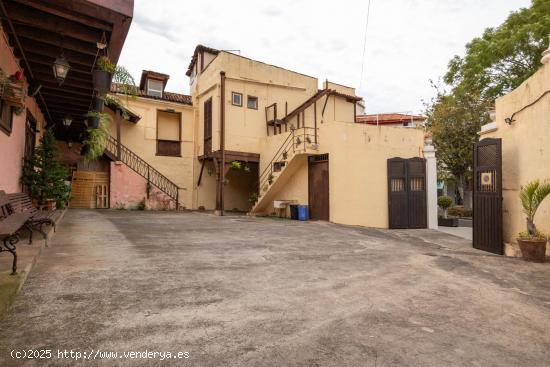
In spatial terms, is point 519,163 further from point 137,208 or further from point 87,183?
point 87,183

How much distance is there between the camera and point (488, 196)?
7695mm

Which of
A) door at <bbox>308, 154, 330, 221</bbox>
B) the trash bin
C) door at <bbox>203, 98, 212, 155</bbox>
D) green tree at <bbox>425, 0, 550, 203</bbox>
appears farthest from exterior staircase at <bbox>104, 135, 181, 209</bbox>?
green tree at <bbox>425, 0, 550, 203</bbox>

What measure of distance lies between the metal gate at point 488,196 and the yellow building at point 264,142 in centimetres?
454

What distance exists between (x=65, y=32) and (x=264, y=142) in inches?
473

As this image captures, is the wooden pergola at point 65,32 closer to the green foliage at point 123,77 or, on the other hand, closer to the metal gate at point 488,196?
the green foliage at point 123,77

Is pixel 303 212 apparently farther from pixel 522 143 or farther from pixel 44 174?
pixel 44 174

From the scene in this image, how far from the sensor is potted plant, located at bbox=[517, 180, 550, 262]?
6301 mm

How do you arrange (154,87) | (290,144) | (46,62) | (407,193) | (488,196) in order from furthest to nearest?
(154,87) < (290,144) < (407,193) < (488,196) < (46,62)

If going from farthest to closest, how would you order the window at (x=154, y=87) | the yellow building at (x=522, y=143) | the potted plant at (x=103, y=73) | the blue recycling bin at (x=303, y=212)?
the window at (x=154, y=87)
the blue recycling bin at (x=303, y=212)
the yellow building at (x=522, y=143)
the potted plant at (x=103, y=73)

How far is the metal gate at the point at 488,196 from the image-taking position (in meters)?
7.42

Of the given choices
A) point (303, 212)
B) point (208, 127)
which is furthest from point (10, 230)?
point (208, 127)

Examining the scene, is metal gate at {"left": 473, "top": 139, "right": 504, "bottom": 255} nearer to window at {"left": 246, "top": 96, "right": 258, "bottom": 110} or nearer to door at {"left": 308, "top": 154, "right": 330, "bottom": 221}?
door at {"left": 308, "top": 154, "right": 330, "bottom": 221}

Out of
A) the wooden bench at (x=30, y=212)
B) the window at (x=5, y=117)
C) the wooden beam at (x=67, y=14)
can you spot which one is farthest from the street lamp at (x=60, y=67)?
the wooden bench at (x=30, y=212)

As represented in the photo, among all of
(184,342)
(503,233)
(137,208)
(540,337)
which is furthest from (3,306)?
(137,208)
